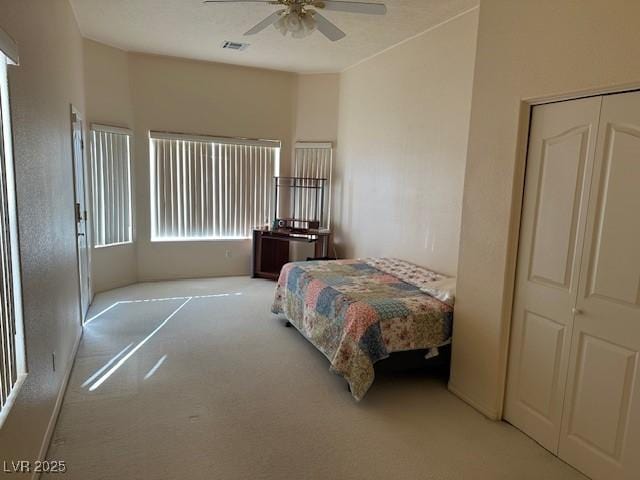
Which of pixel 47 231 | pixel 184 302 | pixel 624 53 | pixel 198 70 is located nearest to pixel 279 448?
pixel 47 231

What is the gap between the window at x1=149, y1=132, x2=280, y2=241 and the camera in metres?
5.96

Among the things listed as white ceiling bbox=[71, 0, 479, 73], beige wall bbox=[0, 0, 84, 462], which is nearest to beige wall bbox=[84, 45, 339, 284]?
white ceiling bbox=[71, 0, 479, 73]

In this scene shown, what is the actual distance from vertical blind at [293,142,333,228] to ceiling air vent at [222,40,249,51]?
1729 mm

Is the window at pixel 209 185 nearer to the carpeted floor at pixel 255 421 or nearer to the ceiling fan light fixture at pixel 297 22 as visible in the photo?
the carpeted floor at pixel 255 421

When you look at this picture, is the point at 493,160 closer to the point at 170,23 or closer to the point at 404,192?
the point at 404,192

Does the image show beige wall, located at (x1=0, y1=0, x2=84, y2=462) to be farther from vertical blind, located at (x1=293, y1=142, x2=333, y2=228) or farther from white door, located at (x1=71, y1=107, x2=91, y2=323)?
vertical blind, located at (x1=293, y1=142, x2=333, y2=228)

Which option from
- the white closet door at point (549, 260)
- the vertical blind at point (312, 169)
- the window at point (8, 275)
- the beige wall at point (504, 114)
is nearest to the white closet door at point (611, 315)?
the white closet door at point (549, 260)

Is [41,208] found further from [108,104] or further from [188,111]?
[188,111]

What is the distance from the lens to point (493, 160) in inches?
108

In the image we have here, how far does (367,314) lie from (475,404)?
96cm

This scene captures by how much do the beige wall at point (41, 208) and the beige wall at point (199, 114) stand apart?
2.13 meters

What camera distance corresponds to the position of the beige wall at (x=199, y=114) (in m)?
5.74

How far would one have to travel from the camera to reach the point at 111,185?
5395 mm

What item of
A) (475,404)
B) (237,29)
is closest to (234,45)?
(237,29)
